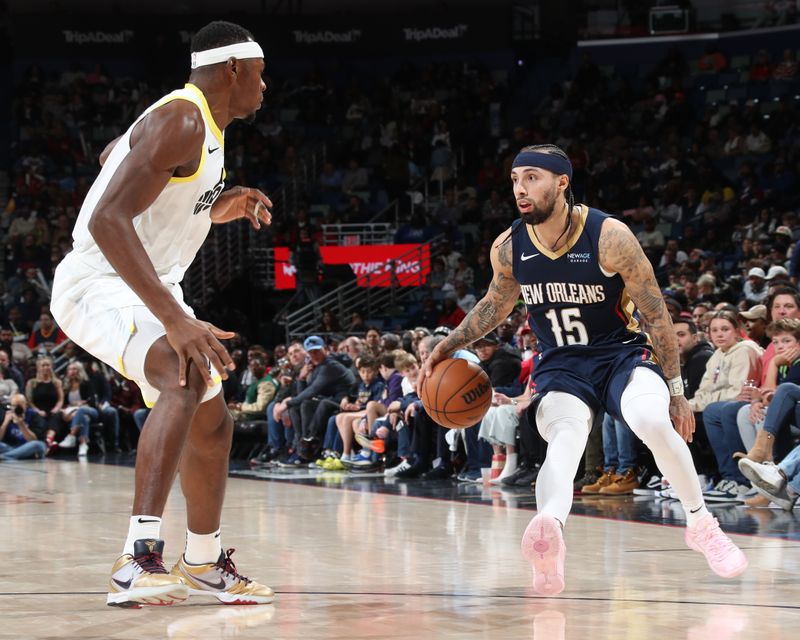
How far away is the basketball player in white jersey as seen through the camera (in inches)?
145

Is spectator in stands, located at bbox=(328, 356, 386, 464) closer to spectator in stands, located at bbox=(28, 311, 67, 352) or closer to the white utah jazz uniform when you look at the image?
spectator in stands, located at bbox=(28, 311, 67, 352)

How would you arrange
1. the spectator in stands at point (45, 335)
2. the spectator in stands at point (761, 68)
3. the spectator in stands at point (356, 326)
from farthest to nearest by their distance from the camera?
the spectator in stands at point (761, 68) → the spectator in stands at point (45, 335) → the spectator in stands at point (356, 326)

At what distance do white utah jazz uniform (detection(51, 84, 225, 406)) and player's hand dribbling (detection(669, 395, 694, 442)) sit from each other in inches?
76.5

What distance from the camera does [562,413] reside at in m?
4.74

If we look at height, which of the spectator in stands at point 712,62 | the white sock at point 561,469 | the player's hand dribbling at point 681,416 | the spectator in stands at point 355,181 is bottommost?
the white sock at point 561,469

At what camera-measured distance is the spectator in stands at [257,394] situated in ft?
43.8

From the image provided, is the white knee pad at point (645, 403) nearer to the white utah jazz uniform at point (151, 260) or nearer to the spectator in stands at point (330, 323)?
the white utah jazz uniform at point (151, 260)

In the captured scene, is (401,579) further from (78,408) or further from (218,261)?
(218,261)

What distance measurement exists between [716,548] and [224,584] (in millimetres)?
1903

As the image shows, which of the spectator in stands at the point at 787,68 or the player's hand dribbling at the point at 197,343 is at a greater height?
the spectator in stands at the point at 787,68

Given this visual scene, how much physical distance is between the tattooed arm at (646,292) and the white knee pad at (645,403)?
16 centimetres

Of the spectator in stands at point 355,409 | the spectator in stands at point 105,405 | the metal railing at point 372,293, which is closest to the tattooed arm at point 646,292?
the spectator in stands at point 355,409

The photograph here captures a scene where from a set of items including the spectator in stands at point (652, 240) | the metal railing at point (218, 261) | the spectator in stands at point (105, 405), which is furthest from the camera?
the metal railing at point (218, 261)

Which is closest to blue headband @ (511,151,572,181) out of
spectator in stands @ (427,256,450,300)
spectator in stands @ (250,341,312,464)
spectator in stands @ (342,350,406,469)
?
spectator in stands @ (342,350,406,469)
